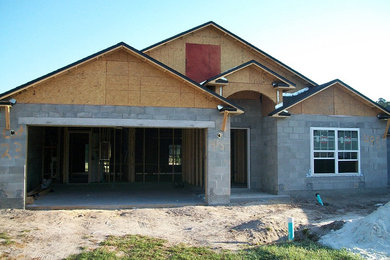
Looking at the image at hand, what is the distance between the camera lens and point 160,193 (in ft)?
49.1

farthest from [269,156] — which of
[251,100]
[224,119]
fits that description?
[224,119]

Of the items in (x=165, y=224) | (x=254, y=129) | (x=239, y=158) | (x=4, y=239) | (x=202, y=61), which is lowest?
(x=165, y=224)

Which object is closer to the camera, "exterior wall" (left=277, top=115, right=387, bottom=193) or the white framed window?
"exterior wall" (left=277, top=115, right=387, bottom=193)

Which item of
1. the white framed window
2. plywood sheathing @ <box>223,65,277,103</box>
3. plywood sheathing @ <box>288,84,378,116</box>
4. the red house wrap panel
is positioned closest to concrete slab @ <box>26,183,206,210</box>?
plywood sheathing @ <box>223,65,277,103</box>

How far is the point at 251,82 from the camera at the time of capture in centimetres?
1449

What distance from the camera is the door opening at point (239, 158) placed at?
55.4 feet

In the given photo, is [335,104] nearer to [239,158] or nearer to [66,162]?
[239,158]

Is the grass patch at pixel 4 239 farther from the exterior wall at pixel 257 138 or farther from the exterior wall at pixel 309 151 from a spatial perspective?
the exterior wall at pixel 257 138

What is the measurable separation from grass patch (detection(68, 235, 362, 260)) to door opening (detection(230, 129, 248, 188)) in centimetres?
894

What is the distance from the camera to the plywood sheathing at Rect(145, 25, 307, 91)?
16719mm

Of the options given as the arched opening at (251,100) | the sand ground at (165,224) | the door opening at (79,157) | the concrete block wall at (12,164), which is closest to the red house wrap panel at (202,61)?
the arched opening at (251,100)

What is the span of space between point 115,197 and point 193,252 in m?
7.12

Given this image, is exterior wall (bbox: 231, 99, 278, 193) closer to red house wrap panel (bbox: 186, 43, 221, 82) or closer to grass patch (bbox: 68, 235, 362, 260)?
red house wrap panel (bbox: 186, 43, 221, 82)

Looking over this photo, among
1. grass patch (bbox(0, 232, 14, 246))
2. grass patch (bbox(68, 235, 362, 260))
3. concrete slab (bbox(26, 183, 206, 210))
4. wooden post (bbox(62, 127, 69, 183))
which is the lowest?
grass patch (bbox(68, 235, 362, 260))
